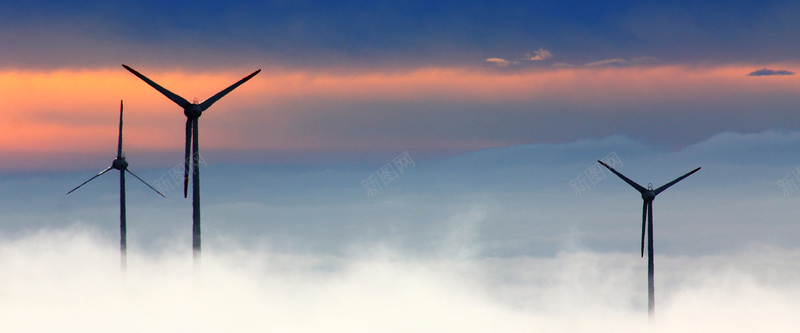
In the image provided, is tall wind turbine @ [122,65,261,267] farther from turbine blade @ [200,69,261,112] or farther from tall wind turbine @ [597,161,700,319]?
tall wind turbine @ [597,161,700,319]

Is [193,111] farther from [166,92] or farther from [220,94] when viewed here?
[220,94]

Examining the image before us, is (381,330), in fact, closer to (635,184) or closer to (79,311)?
(79,311)

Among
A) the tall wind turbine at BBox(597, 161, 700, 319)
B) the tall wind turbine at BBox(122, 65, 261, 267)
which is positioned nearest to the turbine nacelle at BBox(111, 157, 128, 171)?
the tall wind turbine at BBox(122, 65, 261, 267)

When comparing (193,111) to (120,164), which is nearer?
(193,111)

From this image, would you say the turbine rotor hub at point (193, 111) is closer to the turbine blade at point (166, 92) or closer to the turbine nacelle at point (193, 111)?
the turbine nacelle at point (193, 111)

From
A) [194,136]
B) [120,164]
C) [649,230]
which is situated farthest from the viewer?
[120,164]

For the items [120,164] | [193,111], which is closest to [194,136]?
[193,111]

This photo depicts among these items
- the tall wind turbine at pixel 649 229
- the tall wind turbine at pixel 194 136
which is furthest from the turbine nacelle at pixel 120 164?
the tall wind turbine at pixel 649 229

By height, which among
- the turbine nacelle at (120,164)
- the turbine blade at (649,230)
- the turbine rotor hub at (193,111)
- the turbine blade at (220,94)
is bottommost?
the turbine blade at (649,230)

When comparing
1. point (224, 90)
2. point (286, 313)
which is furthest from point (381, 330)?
point (224, 90)
